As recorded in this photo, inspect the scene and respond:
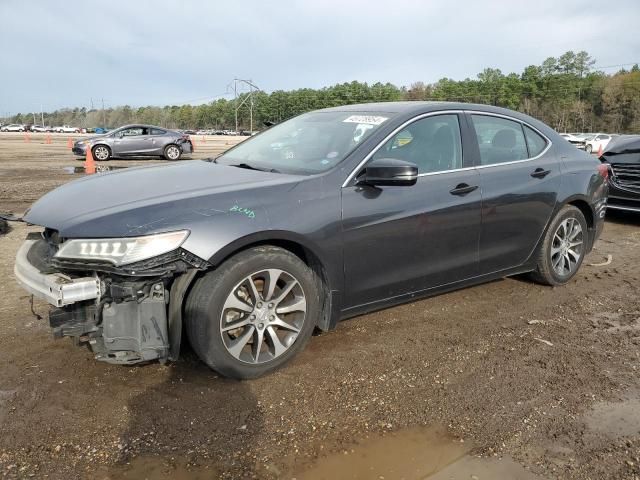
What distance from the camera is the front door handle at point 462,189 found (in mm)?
3829

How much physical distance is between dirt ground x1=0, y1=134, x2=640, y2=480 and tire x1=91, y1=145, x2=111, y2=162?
1500cm

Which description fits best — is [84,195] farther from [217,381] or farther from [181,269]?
[217,381]

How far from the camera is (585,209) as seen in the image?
16.5 feet

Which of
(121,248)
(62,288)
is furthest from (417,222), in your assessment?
(62,288)

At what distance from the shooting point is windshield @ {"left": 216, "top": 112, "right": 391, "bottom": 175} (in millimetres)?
3574

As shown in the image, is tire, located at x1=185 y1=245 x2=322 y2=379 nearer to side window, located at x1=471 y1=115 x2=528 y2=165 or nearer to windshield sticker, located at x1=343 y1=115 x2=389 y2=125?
windshield sticker, located at x1=343 y1=115 x2=389 y2=125

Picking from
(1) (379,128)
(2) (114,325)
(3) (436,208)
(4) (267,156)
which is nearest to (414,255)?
(3) (436,208)

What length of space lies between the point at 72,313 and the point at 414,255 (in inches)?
86.2

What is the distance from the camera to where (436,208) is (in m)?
3.71

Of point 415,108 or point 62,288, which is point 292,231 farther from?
point 415,108

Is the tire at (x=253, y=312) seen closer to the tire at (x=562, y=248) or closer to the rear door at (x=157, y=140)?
the tire at (x=562, y=248)

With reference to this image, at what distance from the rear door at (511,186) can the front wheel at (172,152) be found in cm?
1628

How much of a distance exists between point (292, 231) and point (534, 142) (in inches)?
107

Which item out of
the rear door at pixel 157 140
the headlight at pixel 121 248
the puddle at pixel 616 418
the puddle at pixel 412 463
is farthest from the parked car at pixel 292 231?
the rear door at pixel 157 140
